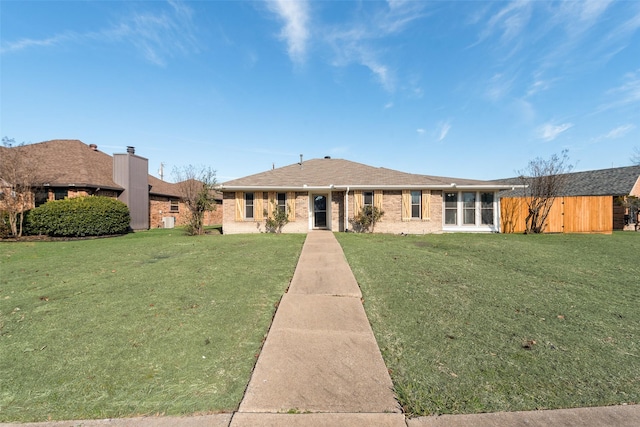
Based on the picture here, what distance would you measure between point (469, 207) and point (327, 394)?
1645 centimetres

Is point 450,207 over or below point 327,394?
over

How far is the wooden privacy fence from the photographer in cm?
1647

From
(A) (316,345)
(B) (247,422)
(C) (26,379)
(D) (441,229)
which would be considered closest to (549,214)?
(D) (441,229)

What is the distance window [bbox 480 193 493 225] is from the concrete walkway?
15122 millimetres

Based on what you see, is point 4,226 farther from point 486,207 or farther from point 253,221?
point 486,207

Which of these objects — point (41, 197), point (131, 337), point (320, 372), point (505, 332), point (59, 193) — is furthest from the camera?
point (59, 193)

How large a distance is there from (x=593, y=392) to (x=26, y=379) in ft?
17.4

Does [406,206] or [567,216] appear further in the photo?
[567,216]

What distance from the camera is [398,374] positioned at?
2789mm

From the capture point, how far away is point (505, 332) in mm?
3676

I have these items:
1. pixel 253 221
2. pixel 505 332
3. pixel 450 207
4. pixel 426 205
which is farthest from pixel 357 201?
pixel 505 332

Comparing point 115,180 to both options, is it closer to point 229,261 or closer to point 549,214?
point 229,261

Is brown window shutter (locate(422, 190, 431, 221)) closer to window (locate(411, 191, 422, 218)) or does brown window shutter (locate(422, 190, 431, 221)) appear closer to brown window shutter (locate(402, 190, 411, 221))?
window (locate(411, 191, 422, 218))

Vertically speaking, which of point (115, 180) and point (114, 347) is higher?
point (115, 180)
